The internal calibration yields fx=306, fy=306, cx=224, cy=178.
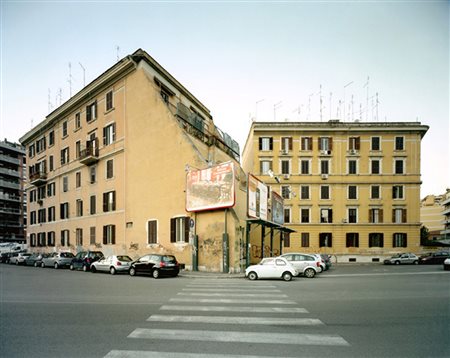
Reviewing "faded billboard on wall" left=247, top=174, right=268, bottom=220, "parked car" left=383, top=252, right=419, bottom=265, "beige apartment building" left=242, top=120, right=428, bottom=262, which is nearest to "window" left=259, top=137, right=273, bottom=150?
"beige apartment building" left=242, top=120, right=428, bottom=262

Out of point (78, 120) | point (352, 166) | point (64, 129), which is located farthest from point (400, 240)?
point (64, 129)

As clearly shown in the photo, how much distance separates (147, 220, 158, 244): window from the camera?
25.1 m

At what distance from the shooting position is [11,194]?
66.2 m

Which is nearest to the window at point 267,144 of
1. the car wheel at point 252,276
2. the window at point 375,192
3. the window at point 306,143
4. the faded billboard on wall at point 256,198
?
the window at point 306,143

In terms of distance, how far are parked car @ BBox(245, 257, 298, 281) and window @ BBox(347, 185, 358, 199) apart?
29.7 meters

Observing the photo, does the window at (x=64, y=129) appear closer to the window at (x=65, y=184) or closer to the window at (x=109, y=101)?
the window at (x=65, y=184)

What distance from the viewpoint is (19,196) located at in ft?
223

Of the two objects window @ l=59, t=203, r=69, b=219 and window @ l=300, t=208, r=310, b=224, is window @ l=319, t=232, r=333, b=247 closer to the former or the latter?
window @ l=300, t=208, r=310, b=224

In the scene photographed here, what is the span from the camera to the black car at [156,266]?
1825 centimetres

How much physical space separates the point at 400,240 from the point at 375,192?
7.17 m

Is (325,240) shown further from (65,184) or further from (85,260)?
(65,184)

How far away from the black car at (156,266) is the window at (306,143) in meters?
31.0

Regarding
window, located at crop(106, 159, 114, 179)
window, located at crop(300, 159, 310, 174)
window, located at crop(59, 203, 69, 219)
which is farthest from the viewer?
window, located at crop(300, 159, 310, 174)

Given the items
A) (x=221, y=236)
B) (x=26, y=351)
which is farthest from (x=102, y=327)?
(x=221, y=236)
